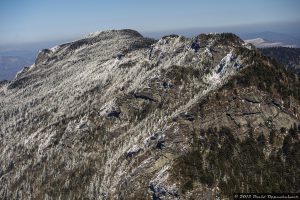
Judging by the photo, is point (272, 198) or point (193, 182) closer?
point (272, 198)

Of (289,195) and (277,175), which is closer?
(289,195)

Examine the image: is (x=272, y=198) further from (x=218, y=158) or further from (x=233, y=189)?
(x=218, y=158)

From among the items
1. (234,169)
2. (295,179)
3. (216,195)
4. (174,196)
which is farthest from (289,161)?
(174,196)

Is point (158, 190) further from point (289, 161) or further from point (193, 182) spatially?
point (289, 161)

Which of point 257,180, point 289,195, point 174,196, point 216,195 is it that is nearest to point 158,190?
point 174,196

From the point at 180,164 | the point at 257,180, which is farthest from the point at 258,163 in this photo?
the point at 180,164

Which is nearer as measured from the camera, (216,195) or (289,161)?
(216,195)

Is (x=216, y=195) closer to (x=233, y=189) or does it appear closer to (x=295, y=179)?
(x=233, y=189)
